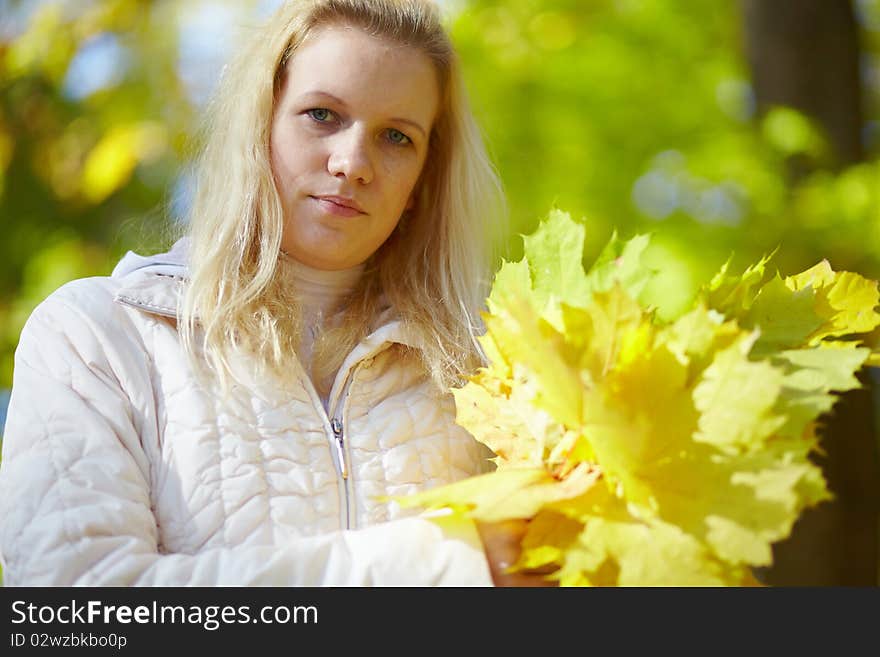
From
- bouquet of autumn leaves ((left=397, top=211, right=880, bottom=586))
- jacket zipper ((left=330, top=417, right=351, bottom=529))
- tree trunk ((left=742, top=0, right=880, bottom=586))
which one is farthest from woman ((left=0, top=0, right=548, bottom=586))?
tree trunk ((left=742, top=0, right=880, bottom=586))

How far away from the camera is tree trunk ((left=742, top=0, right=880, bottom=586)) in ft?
10.00

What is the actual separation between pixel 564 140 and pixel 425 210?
4.90 ft

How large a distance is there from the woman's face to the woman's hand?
0.55 m

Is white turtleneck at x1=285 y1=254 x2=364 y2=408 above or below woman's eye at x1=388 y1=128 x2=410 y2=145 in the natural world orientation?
below

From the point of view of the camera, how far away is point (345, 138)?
142cm

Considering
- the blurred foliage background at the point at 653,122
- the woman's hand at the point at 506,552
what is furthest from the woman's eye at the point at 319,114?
the blurred foliage background at the point at 653,122

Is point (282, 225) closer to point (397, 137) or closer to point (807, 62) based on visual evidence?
point (397, 137)

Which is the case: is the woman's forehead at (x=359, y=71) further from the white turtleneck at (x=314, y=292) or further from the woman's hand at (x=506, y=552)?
the woman's hand at (x=506, y=552)

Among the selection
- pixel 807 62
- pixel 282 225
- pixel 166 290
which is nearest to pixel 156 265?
pixel 166 290

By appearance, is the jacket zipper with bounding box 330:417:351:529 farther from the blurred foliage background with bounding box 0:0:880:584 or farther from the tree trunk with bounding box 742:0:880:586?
the tree trunk with bounding box 742:0:880:586

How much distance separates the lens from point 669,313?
2254mm

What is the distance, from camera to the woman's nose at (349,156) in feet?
4.63

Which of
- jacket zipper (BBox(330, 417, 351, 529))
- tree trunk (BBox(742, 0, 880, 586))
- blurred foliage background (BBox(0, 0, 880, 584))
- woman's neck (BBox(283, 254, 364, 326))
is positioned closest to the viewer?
jacket zipper (BBox(330, 417, 351, 529))
